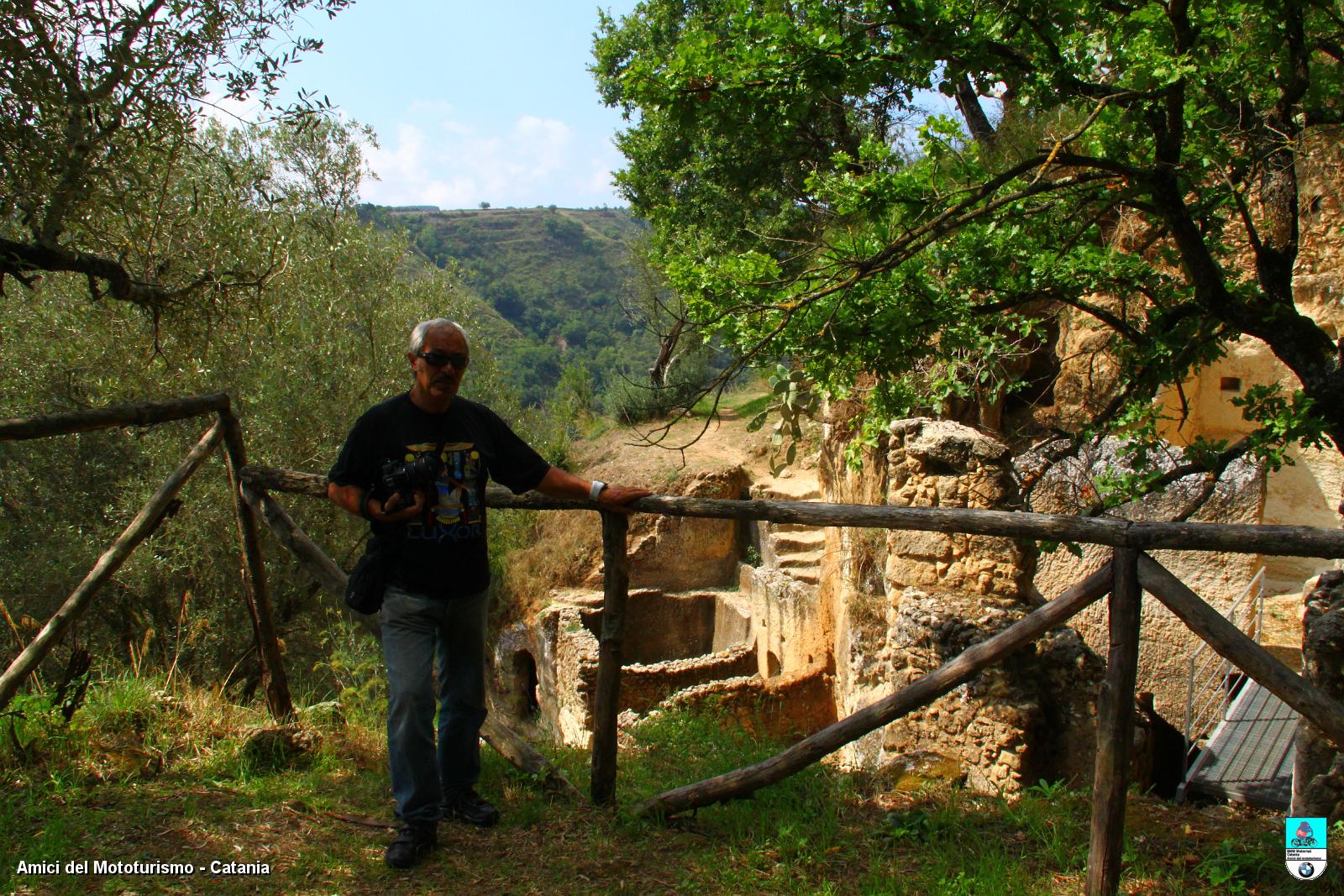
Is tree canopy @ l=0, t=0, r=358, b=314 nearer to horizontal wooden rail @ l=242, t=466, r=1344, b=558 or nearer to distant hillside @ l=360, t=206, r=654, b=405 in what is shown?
horizontal wooden rail @ l=242, t=466, r=1344, b=558

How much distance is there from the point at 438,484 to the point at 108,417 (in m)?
1.70

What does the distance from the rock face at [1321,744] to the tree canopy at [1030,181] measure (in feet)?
3.36

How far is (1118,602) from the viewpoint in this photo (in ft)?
9.54

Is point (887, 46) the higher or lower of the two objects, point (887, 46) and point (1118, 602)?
the higher

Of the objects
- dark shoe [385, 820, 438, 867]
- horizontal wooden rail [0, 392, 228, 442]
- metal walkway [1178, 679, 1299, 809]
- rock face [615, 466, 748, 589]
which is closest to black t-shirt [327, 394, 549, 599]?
dark shoe [385, 820, 438, 867]

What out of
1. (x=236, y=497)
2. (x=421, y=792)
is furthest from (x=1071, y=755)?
(x=236, y=497)

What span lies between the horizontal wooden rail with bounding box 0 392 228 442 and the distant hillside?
4382 centimetres

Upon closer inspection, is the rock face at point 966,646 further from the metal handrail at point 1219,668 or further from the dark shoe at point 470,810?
the metal handrail at point 1219,668

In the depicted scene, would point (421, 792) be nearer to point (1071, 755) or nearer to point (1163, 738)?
point (1071, 755)

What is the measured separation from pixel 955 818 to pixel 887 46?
12.2 feet

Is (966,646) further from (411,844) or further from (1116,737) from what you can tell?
(411,844)

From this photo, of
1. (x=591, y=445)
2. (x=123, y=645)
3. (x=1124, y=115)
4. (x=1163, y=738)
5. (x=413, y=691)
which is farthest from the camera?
(x=591, y=445)

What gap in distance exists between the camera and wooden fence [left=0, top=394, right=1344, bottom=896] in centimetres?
272

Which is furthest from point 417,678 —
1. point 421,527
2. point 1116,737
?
point 1116,737
